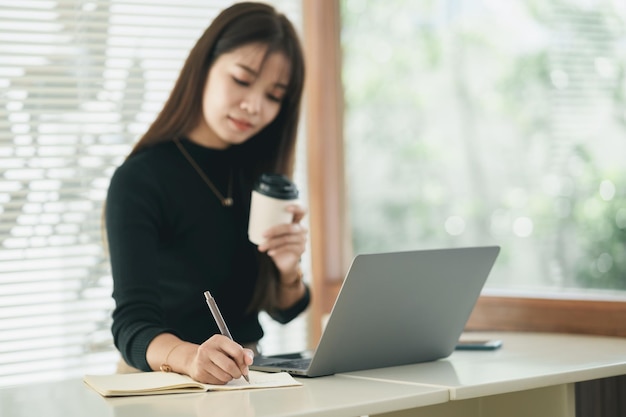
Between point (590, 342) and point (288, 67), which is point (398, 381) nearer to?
point (590, 342)

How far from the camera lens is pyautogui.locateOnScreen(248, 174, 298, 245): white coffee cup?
1770 mm

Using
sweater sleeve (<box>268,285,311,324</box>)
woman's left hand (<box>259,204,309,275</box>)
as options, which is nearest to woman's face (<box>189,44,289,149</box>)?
woman's left hand (<box>259,204,309,275</box>)

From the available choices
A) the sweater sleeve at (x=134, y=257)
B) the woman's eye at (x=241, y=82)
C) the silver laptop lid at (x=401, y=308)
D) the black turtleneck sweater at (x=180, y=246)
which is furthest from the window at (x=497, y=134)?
the sweater sleeve at (x=134, y=257)

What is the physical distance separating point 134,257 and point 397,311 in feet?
1.90

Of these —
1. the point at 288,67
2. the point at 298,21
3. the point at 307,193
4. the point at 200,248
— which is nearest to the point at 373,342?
the point at 200,248

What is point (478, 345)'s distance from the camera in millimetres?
1893

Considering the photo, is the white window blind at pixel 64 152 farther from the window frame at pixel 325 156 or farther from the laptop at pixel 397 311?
the laptop at pixel 397 311

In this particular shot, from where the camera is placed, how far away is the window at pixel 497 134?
238 centimetres

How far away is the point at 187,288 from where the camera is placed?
2.01 m

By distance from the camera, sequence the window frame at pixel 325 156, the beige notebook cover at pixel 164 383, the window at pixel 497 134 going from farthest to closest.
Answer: the window frame at pixel 325 156, the window at pixel 497 134, the beige notebook cover at pixel 164 383

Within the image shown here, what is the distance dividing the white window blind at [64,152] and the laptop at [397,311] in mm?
1003

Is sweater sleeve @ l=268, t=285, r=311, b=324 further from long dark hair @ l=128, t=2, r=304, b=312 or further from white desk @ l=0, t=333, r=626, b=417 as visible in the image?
white desk @ l=0, t=333, r=626, b=417

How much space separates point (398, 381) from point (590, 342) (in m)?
0.68

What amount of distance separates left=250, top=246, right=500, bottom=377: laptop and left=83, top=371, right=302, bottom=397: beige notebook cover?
7 cm
